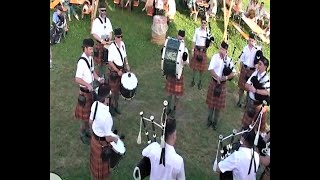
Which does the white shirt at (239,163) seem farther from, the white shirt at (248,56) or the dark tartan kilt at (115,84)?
the white shirt at (248,56)

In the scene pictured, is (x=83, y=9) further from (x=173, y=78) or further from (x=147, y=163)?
(x=147, y=163)

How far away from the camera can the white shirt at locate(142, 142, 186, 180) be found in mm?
5156

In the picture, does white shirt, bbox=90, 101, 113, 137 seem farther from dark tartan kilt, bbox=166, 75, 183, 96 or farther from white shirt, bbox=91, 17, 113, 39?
white shirt, bbox=91, 17, 113, 39

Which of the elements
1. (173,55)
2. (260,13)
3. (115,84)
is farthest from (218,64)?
(260,13)

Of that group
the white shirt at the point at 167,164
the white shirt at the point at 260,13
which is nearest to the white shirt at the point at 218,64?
the white shirt at the point at 167,164

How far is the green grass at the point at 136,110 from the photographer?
680 cm

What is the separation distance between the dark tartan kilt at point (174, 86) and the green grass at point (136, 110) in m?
0.37

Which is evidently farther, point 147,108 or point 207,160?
point 147,108

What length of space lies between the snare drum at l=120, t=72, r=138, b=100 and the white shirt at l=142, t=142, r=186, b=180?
243cm

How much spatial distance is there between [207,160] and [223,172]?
5.77 ft

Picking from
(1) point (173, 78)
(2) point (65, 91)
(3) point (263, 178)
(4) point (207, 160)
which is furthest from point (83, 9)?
(3) point (263, 178)

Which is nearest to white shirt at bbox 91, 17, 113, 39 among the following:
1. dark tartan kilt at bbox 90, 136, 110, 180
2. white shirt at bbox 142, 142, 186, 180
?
dark tartan kilt at bbox 90, 136, 110, 180

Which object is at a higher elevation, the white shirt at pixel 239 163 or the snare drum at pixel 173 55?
the snare drum at pixel 173 55

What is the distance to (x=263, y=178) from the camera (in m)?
6.18
